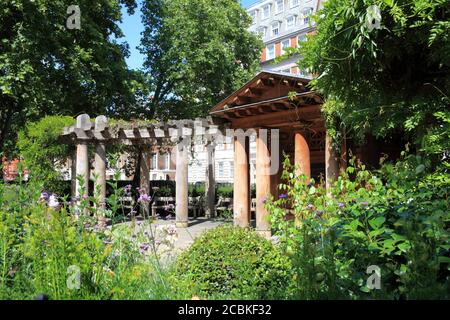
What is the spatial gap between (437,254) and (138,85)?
17.4m

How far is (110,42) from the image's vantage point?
19.1m

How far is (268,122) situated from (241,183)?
1.80 m

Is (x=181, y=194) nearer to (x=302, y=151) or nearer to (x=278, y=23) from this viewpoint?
(x=302, y=151)

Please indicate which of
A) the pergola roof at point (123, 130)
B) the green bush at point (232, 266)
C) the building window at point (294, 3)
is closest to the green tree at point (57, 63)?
the pergola roof at point (123, 130)

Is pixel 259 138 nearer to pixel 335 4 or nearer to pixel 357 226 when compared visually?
pixel 335 4

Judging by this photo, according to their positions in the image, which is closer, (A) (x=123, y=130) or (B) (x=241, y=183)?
(B) (x=241, y=183)

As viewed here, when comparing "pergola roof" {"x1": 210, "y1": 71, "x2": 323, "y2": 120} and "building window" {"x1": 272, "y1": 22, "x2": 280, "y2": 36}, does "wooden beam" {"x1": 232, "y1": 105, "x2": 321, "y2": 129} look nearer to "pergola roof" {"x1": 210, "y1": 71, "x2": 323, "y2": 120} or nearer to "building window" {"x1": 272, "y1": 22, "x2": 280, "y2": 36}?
"pergola roof" {"x1": 210, "y1": 71, "x2": 323, "y2": 120}

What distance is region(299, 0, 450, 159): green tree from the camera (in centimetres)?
432

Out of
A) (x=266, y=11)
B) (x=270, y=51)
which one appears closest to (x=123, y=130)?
(x=270, y=51)

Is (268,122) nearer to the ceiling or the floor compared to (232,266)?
nearer to the ceiling

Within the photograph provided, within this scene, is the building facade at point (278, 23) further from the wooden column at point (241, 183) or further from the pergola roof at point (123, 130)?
the wooden column at point (241, 183)

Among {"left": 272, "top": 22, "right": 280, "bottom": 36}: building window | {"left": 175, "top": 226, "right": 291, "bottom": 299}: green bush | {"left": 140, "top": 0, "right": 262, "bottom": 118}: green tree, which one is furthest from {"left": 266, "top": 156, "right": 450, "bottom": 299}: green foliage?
{"left": 272, "top": 22, "right": 280, "bottom": 36}: building window

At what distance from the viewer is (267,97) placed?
1059cm
